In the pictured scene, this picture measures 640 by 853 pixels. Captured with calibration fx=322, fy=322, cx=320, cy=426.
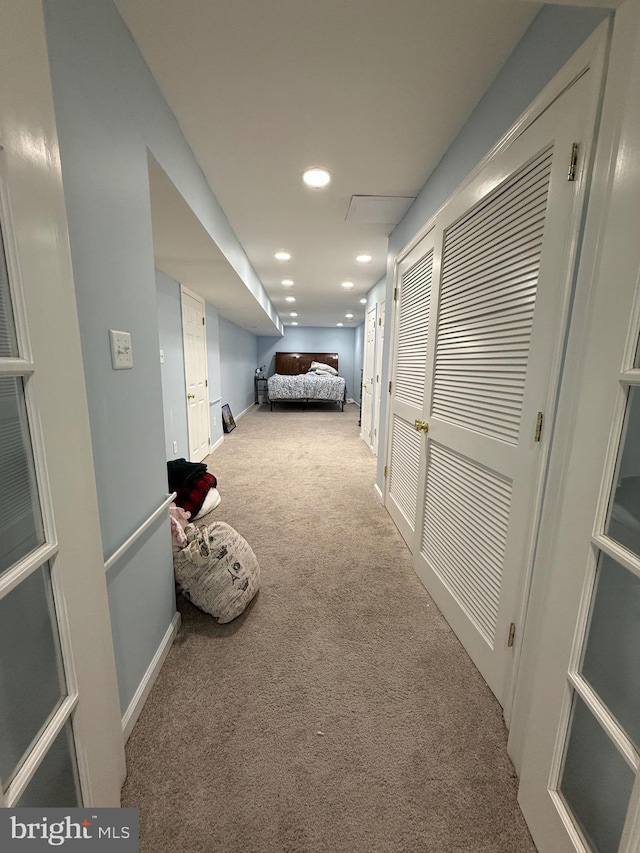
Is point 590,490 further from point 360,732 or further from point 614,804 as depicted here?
point 360,732

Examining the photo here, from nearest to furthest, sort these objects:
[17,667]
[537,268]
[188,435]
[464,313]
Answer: [17,667] → [537,268] → [464,313] → [188,435]

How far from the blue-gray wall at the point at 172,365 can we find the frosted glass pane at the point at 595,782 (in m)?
2.95

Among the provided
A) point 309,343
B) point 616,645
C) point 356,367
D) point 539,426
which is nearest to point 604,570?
point 616,645

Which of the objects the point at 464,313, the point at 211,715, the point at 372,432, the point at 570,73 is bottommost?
the point at 211,715

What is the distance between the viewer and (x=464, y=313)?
4.89ft

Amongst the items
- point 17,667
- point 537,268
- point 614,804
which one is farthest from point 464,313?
point 17,667

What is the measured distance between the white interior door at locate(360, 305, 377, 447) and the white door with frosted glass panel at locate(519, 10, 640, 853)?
3993 mm

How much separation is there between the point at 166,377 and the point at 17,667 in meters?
2.75

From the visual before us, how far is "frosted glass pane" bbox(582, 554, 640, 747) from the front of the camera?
0.64 m

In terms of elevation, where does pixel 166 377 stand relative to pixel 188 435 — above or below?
above

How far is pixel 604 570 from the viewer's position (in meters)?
0.71

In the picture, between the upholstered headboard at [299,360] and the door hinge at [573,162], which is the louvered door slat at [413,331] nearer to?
the door hinge at [573,162]

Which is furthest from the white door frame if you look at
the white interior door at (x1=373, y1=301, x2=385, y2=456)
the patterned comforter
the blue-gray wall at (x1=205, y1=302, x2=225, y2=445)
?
the patterned comforter
